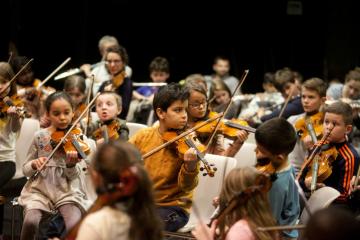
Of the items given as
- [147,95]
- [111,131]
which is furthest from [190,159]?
[147,95]

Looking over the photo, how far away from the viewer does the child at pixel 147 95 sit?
6.28m

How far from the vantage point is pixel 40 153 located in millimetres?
3703

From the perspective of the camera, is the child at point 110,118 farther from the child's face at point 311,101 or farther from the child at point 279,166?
the child at point 279,166

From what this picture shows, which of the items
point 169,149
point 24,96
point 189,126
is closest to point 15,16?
point 24,96

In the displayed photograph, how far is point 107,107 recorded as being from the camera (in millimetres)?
4453

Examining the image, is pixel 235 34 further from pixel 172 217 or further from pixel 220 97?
pixel 172 217

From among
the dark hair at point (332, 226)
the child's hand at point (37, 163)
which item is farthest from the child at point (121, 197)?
the child's hand at point (37, 163)

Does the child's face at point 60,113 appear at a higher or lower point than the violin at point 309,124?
higher

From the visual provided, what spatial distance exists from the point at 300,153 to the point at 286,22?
3861 millimetres

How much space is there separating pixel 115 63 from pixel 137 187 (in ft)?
11.5

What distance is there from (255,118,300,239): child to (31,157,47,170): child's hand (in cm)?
105

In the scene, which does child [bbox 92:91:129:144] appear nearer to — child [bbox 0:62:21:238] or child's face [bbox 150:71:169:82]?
child [bbox 0:62:21:238]

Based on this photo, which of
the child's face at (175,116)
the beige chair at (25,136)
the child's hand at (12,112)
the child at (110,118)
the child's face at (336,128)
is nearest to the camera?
the child's face at (175,116)

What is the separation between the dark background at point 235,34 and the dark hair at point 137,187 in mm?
5430
